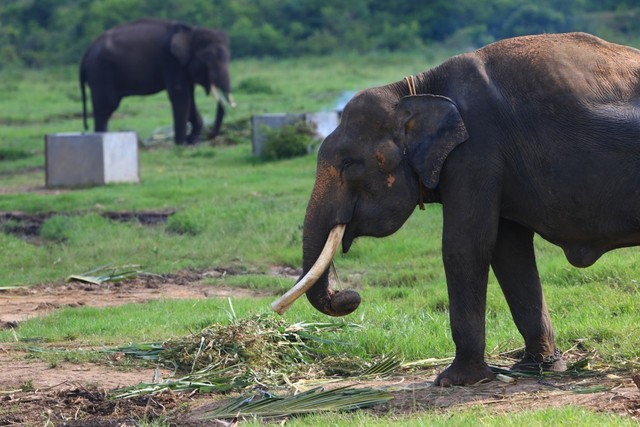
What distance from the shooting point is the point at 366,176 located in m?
6.67

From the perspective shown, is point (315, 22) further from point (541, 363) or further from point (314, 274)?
point (314, 274)

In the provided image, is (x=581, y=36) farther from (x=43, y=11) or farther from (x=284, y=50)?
(x=43, y=11)

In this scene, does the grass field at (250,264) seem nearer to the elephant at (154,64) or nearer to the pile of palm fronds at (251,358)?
the pile of palm fronds at (251,358)

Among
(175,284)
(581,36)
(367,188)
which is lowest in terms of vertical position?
(175,284)

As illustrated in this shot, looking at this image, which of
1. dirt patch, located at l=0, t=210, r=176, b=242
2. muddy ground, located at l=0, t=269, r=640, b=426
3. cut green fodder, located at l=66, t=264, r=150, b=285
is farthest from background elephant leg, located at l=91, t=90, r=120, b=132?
muddy ground, located at l=0, t=269, r=640, b=426

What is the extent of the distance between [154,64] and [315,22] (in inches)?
718

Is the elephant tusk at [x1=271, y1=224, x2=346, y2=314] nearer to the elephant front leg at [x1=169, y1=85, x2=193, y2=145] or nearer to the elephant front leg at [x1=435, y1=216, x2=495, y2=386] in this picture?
the elephant front leg at [x1=435, y1=216, x2=495, y2=386]

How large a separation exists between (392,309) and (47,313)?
262cm

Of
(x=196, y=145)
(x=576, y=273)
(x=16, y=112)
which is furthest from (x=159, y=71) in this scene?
(x=576, y=273)

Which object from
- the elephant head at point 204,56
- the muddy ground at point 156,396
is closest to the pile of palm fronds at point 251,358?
the muddy ground at point 156,396

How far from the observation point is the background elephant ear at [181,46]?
22.5 m

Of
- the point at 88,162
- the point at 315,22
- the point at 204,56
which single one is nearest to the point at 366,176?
the point at 88,162

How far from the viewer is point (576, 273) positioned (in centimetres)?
912

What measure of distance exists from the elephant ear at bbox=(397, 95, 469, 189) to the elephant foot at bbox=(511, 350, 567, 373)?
1.15 meters
